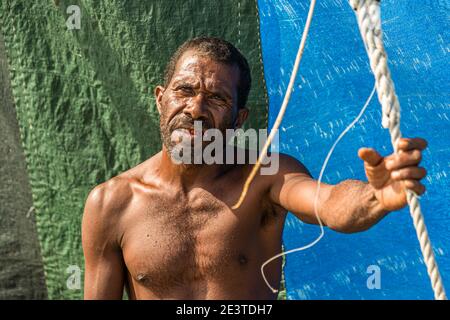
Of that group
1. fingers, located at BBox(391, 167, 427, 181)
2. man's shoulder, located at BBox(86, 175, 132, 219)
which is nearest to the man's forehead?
man's shoulder, located at BBox(86, 175, 132, 219)

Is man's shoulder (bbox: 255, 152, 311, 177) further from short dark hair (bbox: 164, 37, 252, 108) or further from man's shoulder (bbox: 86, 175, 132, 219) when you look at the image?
man's shoulder (bbox: 86, 175, 132, 219)

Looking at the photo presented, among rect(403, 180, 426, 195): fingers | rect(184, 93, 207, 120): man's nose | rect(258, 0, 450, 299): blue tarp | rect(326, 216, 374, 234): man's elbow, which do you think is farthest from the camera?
rect(258, 0, 450, 299): blue tarp

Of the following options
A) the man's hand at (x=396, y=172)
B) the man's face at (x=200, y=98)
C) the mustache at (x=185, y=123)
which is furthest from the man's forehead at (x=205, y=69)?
the man's hand at (x=396, y=172)

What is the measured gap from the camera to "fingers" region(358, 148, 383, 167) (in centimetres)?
148

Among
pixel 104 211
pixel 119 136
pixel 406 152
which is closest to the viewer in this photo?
pixel 406 152

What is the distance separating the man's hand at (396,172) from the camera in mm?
1441

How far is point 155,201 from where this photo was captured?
2.14m

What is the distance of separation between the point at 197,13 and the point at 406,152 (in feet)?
4.24

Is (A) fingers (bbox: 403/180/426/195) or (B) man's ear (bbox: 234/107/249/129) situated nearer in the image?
(A) fingers (bbox: 403/180/426/195)

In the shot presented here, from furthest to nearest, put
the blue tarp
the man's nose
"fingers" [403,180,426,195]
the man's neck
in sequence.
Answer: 1. the blue tarp
2. the man's neck
3. the man's nose
4. "fingers" [403,180,426,195]

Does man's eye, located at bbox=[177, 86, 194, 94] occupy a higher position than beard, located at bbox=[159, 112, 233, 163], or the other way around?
man's eye, located at bbox=[177, 86, 194, 94]

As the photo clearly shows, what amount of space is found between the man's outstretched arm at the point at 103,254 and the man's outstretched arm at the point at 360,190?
433 millimetres
